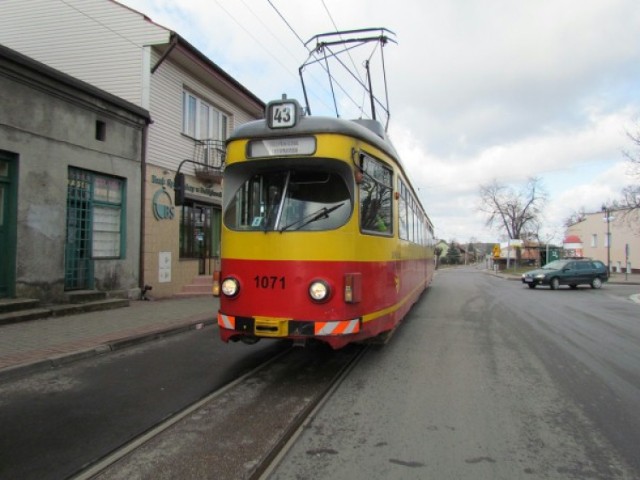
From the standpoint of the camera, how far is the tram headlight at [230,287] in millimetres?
5830

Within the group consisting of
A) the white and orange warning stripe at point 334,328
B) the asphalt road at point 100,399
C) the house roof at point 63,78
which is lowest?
the asphalt road at point 100,399

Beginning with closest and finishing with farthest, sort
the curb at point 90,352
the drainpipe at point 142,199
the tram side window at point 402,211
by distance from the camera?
the curb at point 90,352 < the tram side window at point 402,211 < the drainpipe at point 142,199

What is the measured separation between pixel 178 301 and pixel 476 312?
8248 mm

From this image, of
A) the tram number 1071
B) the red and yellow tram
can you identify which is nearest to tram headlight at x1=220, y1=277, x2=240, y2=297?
the red and yellow tram

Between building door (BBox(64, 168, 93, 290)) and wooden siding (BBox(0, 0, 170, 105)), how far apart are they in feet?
11.0

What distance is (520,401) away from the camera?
17.4ft

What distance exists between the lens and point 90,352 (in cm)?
719

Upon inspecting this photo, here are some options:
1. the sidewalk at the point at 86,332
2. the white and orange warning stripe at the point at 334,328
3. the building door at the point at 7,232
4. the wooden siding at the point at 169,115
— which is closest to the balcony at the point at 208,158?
the wooden siding at the point at 169,115

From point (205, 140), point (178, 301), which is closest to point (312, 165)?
point (178, 301)

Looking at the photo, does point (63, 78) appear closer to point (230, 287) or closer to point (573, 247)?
point (230, 287)

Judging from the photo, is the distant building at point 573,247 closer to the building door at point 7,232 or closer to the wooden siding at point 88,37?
the wooden siding at point 88,37

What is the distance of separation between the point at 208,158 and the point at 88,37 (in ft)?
15.9

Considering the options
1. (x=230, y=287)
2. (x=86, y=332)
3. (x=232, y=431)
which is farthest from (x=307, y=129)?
(x=86, y=332)

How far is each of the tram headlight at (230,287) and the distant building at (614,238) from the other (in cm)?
4436
